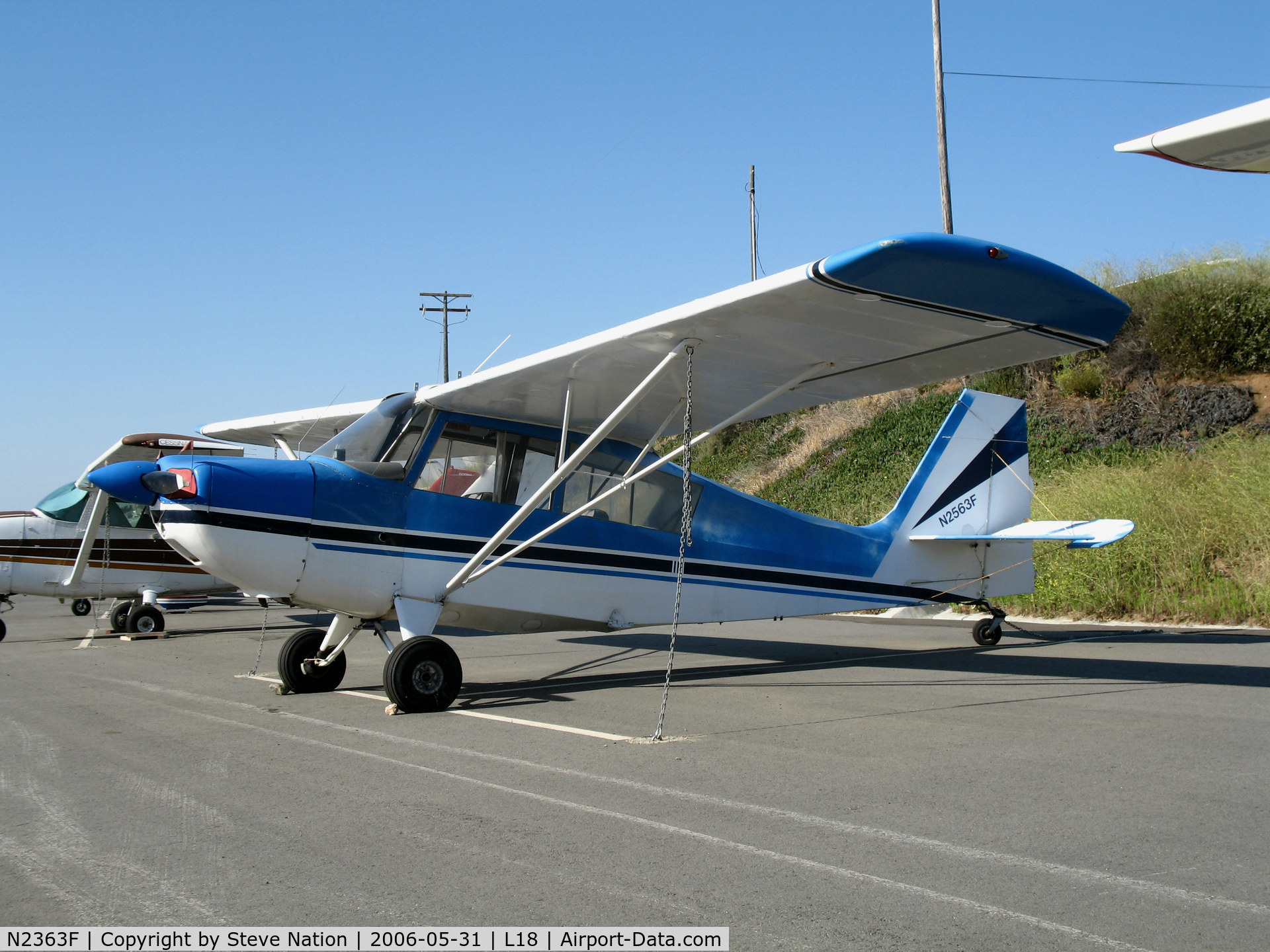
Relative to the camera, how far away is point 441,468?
7562 millimetres

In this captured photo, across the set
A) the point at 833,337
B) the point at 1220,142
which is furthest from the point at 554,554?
the point at 1220,142

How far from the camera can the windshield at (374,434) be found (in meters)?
7.31

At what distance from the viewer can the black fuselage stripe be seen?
6539 millimetres

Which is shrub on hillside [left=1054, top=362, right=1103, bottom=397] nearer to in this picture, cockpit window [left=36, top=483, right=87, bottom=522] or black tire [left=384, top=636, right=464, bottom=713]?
black tire [left=384, top=636, right=464, bottom=713]

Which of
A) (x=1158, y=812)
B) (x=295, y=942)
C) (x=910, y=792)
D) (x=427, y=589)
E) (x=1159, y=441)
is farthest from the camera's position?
(x=1159, y=441)

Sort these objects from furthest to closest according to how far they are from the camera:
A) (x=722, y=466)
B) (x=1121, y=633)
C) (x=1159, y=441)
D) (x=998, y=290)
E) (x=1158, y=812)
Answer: (x=722, y=466) → (x=1159, y=441) → (x=1121, y=633) → (x=998, y=290) → (x=1158, y=812)

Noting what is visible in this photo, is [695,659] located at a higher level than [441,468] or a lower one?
lower

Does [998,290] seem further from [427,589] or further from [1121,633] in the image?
[1121,633]

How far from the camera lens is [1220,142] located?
11.0 feet

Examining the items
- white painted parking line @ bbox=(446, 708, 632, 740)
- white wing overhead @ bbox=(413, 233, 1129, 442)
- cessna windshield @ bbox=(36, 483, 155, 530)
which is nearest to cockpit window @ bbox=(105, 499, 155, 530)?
cessna windshield @ bbox=(36, 483, 155, 530)

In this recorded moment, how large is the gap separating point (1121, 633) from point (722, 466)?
19788 millimetres

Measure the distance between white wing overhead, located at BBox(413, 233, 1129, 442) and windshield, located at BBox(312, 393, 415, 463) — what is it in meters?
0.19

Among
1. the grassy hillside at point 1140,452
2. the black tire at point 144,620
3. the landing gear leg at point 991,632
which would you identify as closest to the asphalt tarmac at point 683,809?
the landing gear leg at point 991,632

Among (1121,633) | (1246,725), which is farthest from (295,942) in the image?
(1121,633)
